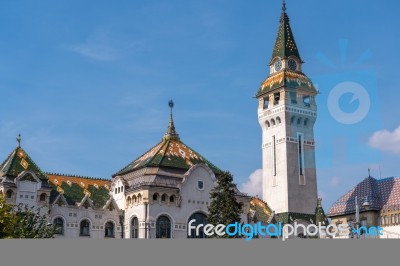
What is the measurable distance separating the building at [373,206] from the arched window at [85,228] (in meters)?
33.0

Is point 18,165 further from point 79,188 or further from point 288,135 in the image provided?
point 288,135

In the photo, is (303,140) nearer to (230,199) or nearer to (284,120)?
(284,120)

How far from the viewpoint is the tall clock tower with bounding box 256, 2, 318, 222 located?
92188mm

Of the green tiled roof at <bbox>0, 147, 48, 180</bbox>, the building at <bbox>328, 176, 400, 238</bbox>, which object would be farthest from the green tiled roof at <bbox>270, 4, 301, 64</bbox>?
the green tiled roof at <bbox>0, 147, 48, 180</bbox>

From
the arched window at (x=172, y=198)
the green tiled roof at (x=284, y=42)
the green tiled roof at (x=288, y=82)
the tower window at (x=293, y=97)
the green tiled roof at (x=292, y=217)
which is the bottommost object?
the green tiled roof at (x=292, y=217)

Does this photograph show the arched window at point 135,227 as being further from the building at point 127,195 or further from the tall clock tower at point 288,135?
the tall clock tower at point 288,135

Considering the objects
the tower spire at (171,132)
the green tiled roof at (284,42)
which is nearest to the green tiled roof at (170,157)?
the tower spire at (171,132)

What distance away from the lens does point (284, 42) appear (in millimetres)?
98688

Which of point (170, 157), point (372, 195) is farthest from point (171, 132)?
point (372, 195)

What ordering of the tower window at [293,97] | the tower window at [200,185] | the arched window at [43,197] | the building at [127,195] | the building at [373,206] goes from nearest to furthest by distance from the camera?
the building at [127,195]
the arched window at [43,197]
the tower window at [200,185]
the building at [373,206]
the tower window at [293,97]

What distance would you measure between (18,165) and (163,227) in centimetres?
1720

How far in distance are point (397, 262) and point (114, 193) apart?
5050 centimetres

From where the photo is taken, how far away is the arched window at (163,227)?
239 feet

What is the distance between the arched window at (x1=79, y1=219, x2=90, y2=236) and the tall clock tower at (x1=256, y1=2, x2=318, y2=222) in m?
28.6
